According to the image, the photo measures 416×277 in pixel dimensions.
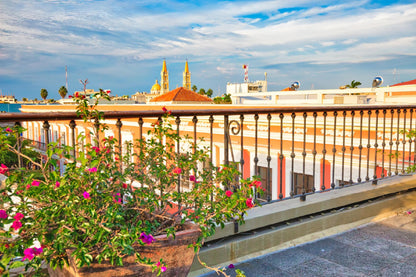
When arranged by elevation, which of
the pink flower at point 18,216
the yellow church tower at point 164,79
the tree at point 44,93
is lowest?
the pink flower at point 18,216

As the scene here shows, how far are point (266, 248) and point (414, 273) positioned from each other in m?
1.14

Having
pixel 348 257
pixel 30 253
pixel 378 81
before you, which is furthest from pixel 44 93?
pixel 30 253

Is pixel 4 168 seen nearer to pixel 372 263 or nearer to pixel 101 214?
pixel 101 214

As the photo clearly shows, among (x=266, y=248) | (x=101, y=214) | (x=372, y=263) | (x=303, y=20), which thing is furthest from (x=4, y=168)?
(x=303, y=20)

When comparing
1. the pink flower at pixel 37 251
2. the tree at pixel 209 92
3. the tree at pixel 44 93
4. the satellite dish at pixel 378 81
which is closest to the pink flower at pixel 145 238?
the pink flower at pixel 37 251

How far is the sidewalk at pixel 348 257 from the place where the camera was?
279 cm

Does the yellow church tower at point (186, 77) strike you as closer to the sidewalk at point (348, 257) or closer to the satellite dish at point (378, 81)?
the satellite dish at point (378, 81)

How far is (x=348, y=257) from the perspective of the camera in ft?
10.0

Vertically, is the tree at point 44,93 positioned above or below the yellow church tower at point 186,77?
below

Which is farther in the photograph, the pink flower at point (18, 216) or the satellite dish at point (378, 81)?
the satellite dish at point (378, 81)

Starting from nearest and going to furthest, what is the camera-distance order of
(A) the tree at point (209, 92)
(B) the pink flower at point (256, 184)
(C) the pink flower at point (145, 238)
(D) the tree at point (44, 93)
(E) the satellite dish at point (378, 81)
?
1. (C) the pink flower at point (145, 238)
2. (B) the pink flower at point (256, 184)
3. (E) the satellite dish at point (378, 81)
4. (D) the tree at point (44, 93)
5. (A) the tree at point (209, 92)

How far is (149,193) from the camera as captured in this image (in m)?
2.22

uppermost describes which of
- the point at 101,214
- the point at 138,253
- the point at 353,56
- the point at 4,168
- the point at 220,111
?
the point at 353,56

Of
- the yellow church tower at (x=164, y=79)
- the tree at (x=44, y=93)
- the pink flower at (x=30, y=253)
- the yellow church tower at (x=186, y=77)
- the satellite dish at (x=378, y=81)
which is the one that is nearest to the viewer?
the pink flower at (x=30, y=253)
